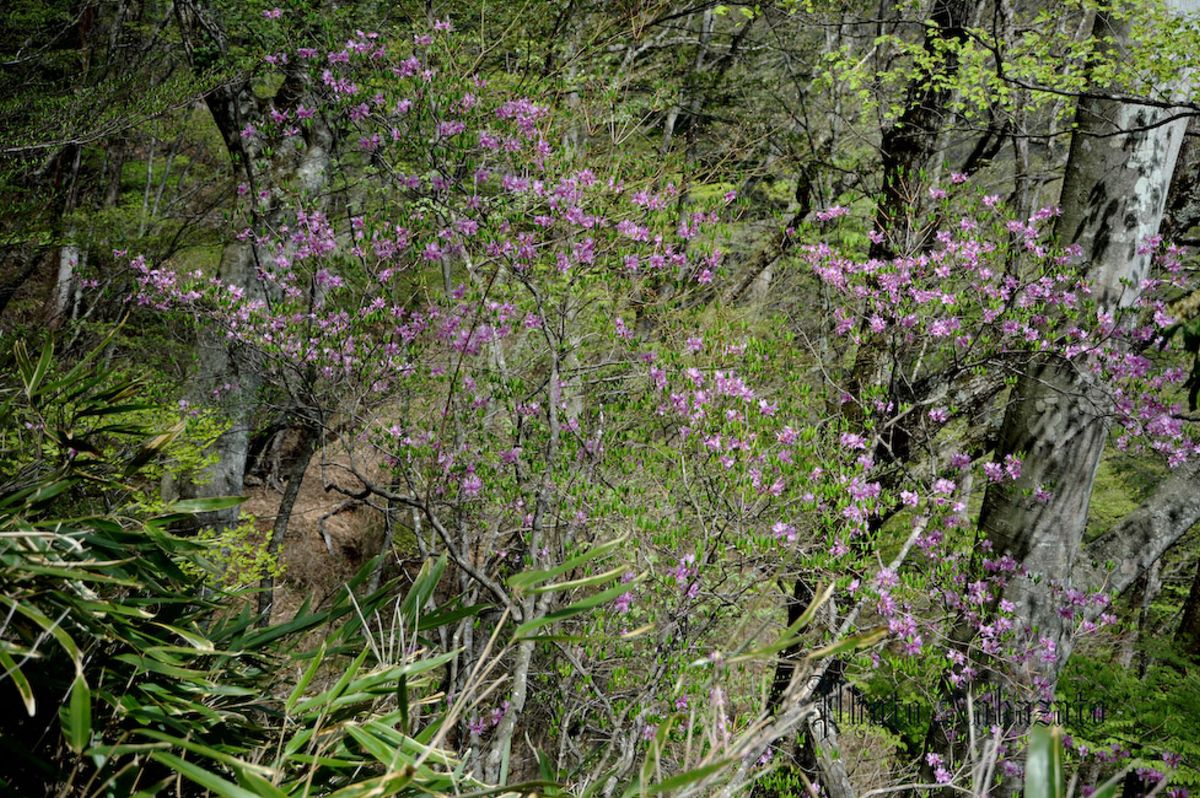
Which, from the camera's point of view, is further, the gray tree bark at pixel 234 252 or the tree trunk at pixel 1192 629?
the gray tree bark at pixel 234 252

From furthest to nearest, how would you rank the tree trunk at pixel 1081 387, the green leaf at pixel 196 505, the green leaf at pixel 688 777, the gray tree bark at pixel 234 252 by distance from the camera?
the gray tree bark at pixel 234 252, the tree trunk at pixel 1081 387, the green leaf at pixel 196 505, the green leaf at pixel 688 777

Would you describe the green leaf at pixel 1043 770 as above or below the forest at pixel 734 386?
above

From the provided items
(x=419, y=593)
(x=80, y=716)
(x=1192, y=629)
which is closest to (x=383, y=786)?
(x=80, y=716)

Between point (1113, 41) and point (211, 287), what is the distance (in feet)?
17.7

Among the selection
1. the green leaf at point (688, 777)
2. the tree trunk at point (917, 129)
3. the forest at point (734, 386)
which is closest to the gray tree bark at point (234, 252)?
the forest at point (734, 386)

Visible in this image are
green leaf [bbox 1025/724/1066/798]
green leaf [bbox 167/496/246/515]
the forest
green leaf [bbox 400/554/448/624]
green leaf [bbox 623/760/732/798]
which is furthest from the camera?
the forest

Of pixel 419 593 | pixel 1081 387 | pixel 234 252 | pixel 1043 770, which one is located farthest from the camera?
pixel 234 252

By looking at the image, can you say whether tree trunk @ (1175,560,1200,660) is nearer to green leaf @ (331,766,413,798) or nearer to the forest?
the forest

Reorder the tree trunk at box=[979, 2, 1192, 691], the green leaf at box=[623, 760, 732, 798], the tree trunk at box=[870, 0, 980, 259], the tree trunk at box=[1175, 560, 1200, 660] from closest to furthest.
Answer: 1. the green leaf at box=[623, 760, 732, 798]
2. the tree trunk at box=[979, 2, 1192, 691]
3. the tree trunk at box=[870, 0, 980, 259]
4. the tree trunk at box=[1175, 560, 1200, 660]

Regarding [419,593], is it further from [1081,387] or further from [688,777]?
[1081,387]

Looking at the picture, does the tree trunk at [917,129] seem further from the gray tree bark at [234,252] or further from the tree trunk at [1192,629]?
the gray tree bark at [234,252]

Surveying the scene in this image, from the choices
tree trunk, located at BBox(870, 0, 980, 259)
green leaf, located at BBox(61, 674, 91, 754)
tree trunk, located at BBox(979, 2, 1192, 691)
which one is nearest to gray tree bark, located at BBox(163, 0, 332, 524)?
tree trunk, located at BBox(870, 0, 980, 259)

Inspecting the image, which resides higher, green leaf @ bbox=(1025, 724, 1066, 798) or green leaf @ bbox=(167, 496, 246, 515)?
green leaf @ bbox=(1025, 724, 1066, 798)

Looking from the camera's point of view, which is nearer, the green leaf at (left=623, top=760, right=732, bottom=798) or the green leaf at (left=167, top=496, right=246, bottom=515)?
the green leaf at (left=623, top=760, right=732, bottom=798)
